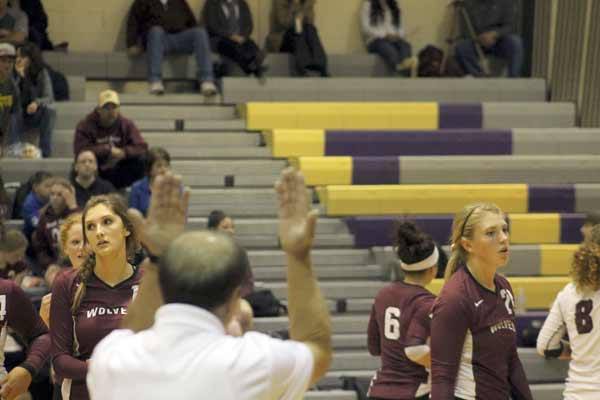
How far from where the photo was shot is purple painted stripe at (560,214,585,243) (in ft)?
31.3

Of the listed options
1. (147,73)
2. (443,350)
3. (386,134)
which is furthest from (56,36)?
(443,350)

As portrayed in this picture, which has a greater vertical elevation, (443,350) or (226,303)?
(226,303)

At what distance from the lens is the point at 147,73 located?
446 inches

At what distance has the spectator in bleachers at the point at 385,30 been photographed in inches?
469

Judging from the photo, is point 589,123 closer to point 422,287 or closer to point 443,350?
point 422,287

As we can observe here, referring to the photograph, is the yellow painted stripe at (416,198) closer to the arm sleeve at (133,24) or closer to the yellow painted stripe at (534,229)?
the yellow painted stripe at (534,229)

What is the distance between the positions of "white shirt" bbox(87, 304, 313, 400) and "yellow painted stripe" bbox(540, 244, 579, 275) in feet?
23.0

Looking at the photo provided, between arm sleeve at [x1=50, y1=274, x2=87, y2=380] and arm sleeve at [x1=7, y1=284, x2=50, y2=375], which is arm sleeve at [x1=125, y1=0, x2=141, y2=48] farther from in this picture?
arm sleeve at [x1=50, y1=274, x2=87, y2=380]

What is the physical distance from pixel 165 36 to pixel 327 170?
230 cm

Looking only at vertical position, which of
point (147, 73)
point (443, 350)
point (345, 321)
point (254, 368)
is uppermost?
point (147, 73)

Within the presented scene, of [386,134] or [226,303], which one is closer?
[226,303]

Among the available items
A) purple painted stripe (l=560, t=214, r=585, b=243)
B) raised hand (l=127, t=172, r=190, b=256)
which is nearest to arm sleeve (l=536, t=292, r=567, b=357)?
raised hand (l=127, t=172, r=190, b=256)

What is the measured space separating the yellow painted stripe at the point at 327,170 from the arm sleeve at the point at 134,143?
1348mm

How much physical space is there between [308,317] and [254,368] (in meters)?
0.23
